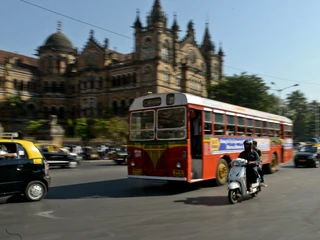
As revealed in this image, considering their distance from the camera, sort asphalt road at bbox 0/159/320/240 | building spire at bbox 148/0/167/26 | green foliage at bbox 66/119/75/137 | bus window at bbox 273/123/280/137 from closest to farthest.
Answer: asphalt road at bbox 0/159/320/240 < bus window at bbox 273/123/280/137 < building spire at bbox 148/0/167/26 < green foliage at bbox 66/119/75/137

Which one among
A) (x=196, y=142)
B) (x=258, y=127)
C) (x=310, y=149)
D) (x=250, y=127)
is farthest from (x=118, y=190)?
(x=310, y=149)

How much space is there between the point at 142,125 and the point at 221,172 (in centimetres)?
328

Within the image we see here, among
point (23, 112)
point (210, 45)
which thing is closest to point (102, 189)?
point (23, 112)

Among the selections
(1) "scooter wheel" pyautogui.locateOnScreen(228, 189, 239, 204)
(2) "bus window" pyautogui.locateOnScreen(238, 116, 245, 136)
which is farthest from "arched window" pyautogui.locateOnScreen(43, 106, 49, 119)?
(1) "scooter wheel" pyautogui.locateOnScreen(228, 189, 239, 204)

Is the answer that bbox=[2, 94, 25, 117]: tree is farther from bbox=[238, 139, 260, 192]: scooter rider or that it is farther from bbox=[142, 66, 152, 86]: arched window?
bbox=[238, 139, 260, 192]: scooter rider

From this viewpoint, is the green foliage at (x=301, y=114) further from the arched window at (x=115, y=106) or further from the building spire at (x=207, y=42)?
the arched window at (x=115, y=106)

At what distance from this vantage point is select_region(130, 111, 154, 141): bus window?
1142 cm

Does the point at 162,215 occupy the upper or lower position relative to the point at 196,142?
lower

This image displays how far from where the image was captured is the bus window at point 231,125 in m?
13.1

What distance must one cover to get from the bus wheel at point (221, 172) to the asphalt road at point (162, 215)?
84cm

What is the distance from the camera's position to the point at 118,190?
11.8 metres

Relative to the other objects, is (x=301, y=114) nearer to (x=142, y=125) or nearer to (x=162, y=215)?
(x=142, y=125)

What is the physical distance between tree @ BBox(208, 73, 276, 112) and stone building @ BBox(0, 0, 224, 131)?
27.6ft

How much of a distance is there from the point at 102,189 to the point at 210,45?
61567 mm
